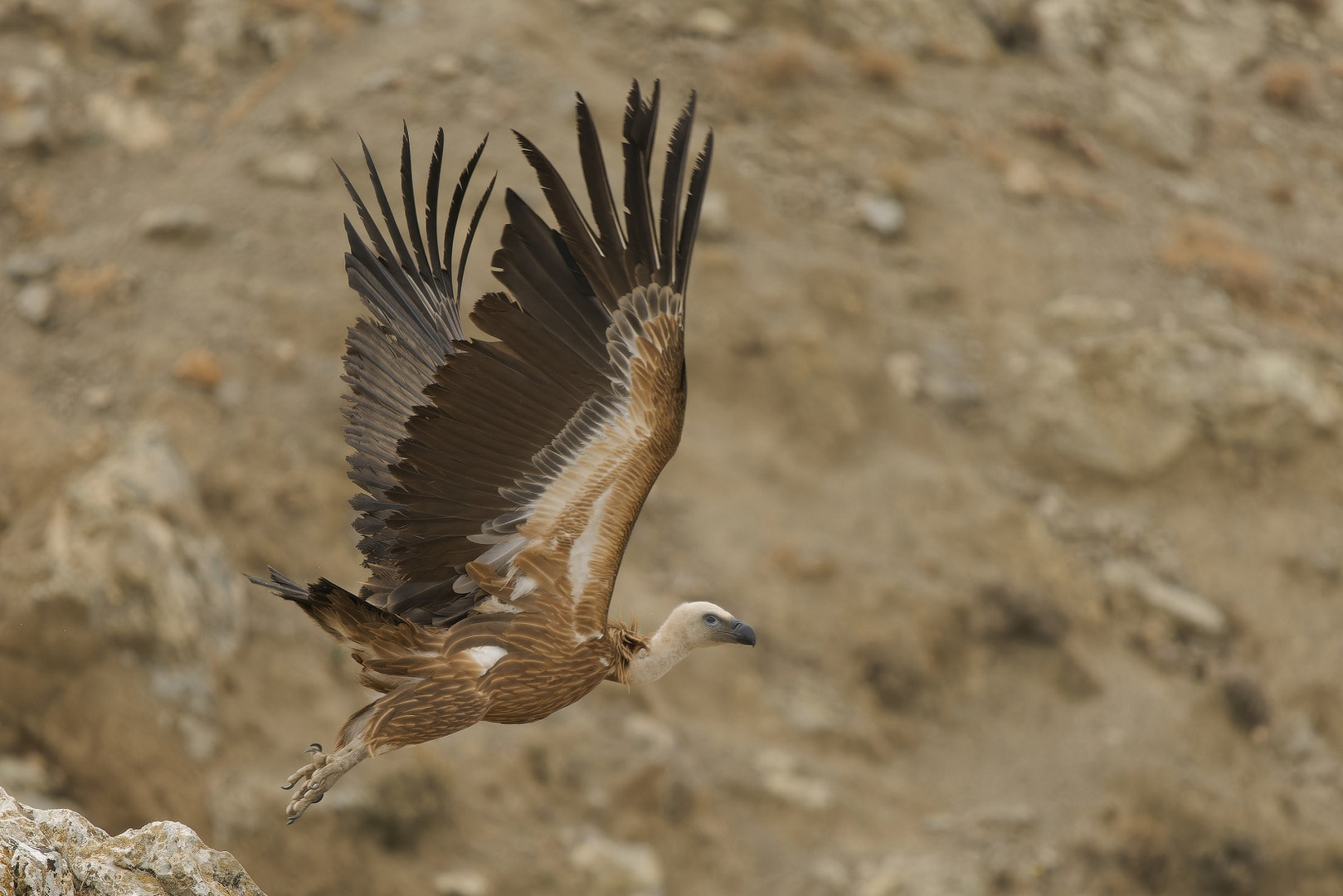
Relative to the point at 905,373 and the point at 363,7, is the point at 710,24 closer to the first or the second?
the point at 363,7

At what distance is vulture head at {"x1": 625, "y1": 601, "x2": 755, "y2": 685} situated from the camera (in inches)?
307

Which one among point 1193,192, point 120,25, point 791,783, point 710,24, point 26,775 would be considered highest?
point 120,25

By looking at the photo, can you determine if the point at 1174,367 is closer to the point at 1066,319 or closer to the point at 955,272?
the point at 1066,319

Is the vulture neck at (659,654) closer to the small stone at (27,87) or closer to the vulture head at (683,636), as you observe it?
the vulture head at (683,636)

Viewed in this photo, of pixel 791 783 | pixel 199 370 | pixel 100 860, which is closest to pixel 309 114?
pixel 199 370

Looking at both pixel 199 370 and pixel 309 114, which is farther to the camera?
pixel 309 114

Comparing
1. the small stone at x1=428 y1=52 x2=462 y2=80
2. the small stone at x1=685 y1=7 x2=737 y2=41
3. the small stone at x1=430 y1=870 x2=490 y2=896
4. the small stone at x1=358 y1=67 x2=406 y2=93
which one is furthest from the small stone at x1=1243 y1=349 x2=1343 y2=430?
the small stone at x1=430 y1=870 x2=490 y2=896

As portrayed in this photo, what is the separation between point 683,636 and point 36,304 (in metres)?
14.6

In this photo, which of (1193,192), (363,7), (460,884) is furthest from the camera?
(1193,192)

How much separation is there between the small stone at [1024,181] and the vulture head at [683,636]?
2000 cm

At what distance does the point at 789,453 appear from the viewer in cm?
2189

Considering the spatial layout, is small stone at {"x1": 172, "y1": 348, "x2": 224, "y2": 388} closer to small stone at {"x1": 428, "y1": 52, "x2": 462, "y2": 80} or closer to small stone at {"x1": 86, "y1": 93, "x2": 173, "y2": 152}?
small stone at {"x1": 86, "y1": 93, "x2": 173, "y2": 152}

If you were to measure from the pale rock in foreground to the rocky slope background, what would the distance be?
8953 mm

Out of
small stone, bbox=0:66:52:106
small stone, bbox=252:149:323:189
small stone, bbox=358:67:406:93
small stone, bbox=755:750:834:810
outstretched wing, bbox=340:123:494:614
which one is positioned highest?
outstretched wing, bbox=340:123:494:614
